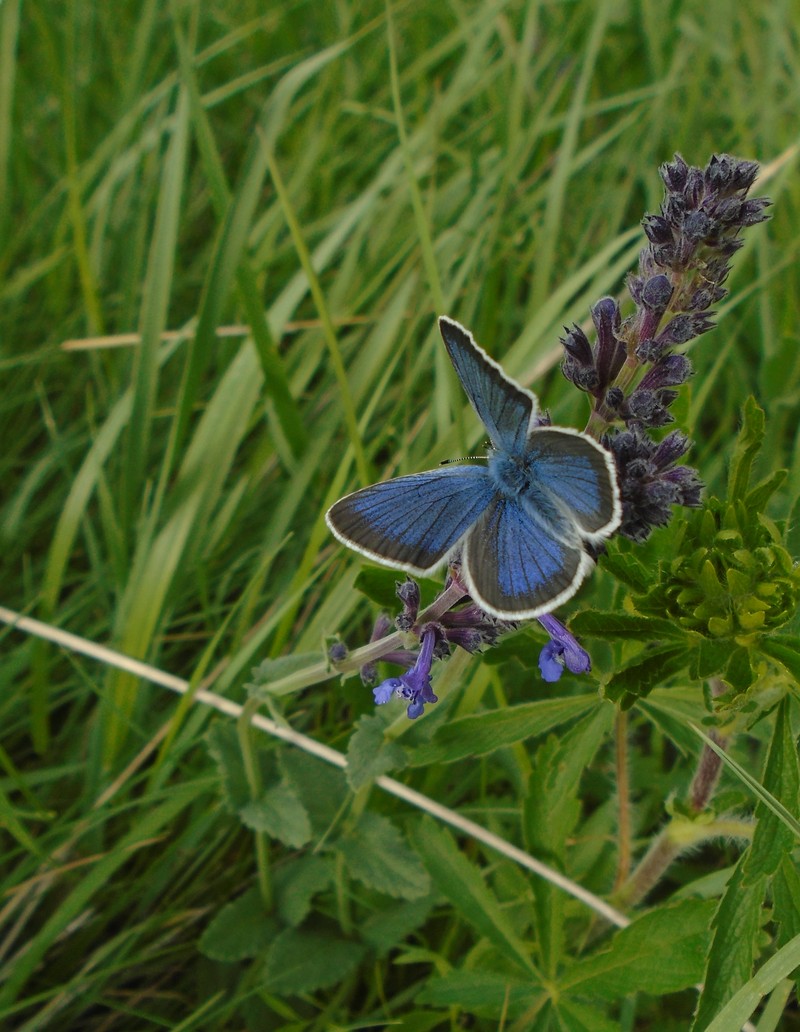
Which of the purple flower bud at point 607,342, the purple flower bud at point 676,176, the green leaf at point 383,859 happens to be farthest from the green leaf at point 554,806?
the purple flower bud at point 676,176

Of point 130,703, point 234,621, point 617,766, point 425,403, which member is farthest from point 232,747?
point 425,403

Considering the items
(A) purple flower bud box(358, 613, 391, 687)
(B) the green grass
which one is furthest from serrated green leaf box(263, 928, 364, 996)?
(A) purple flower bud box(358, 613, 391, 687)

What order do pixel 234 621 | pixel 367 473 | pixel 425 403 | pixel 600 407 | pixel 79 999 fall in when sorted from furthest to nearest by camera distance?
pixel 425 403 → pixel 234 621 → pixel 367 473 → pixel 79 999 → pixel 600 407

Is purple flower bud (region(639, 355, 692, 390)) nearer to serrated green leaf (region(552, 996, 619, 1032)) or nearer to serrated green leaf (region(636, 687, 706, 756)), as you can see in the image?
serrated green leaf (region(636, 687, 706, 756))

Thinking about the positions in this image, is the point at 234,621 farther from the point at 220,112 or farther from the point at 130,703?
the point at 220,112

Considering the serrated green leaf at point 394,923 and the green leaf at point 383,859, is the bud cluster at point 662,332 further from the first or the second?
the serrated green leaf at point 394,923

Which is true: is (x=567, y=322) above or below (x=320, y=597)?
above
